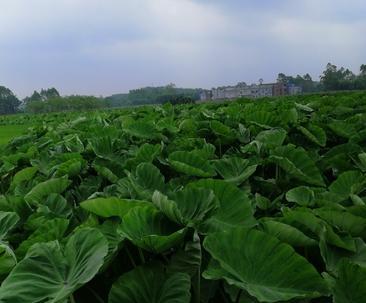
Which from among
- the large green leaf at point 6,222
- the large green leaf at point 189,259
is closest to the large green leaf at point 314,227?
the large green leaf at point 189,259

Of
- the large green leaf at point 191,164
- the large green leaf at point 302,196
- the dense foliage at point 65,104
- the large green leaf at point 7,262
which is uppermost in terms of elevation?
the large green leaf at point 191,164

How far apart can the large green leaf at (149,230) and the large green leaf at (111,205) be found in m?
0.05

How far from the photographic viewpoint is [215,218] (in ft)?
3.36

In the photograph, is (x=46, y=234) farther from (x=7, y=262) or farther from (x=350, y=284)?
(x=350, y=284)

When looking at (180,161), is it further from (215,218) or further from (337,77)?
(337,77)

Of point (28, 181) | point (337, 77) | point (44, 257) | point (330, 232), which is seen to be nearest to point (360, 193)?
point (330, 232)

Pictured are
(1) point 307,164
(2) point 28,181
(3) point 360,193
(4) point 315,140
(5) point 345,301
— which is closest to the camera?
(5) point 345,301

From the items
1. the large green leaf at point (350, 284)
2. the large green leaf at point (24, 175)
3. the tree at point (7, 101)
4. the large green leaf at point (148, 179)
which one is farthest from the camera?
the tree at point (7, 101)

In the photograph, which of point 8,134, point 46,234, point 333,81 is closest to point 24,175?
point 46,234

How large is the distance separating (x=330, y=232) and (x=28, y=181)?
1.46 m

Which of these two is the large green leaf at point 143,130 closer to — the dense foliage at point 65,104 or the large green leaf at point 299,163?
the large green leaf at point 299,163

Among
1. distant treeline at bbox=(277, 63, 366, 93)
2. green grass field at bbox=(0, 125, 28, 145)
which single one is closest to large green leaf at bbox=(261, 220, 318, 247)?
green grass field at bbox=(0, 125, 28, 145)

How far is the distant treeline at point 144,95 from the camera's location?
5659 centimetres

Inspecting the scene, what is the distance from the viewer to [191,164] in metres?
1.53
